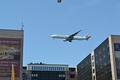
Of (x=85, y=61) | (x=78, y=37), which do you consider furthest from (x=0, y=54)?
(x=85, y=61)

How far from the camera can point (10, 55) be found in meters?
119

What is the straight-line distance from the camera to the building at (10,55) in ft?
389

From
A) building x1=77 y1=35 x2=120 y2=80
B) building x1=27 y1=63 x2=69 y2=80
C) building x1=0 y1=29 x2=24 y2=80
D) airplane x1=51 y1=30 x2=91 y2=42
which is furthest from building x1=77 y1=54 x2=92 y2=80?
building x1=0 y1=29 x2=24 y2=80

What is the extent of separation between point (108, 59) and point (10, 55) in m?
52.1

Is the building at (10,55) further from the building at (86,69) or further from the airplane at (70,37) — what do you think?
the building at (86,69)

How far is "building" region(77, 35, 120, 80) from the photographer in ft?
474

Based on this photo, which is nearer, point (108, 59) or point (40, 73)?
point (108, 59)

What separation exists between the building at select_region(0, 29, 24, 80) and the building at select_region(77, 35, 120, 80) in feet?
152

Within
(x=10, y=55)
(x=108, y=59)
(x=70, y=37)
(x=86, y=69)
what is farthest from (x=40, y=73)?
(x=10, y=55)

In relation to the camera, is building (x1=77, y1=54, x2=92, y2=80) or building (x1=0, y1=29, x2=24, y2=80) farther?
building (x1=77, y1=54, x2=92, y2=80)

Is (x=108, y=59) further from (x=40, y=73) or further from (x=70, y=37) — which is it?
(x=40, y=73)

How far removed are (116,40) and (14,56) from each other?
2136 inches

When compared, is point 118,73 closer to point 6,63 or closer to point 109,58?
point 109,58

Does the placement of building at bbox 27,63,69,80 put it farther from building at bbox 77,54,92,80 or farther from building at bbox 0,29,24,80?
building at bbox 0,29,24,80
